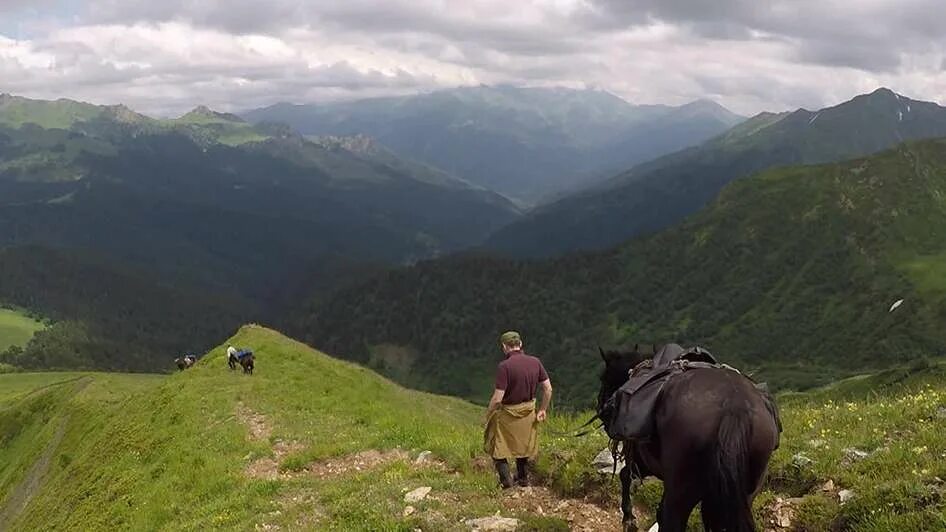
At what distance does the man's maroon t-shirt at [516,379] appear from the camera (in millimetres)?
13953

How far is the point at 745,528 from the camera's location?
790cm

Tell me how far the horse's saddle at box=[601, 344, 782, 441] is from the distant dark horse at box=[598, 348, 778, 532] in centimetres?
16

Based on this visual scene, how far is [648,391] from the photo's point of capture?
31.1 feet

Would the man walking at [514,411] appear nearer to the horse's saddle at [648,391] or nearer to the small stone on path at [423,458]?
the horse's saddle at [648,391]

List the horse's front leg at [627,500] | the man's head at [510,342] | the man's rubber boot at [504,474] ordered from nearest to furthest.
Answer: the horse's front leg at [627,500] < the man's rubber boot at [504,474] < the man's head at [510,342]

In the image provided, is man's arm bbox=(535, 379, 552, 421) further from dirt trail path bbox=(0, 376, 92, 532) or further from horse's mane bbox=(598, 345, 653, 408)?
dirt trail path bbox=(0, 376, 92, 532)

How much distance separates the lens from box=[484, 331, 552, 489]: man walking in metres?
14.0

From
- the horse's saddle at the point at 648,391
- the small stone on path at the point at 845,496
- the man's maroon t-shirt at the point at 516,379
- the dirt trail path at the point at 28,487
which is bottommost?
the dirt trail path at the point at 28,487

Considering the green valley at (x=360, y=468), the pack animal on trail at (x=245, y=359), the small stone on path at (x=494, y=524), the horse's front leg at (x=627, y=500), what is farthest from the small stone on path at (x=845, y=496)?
the pack animal on trail at (x=245, y=359)

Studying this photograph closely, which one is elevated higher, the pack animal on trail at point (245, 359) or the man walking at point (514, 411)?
the man walking at point (514, 411)

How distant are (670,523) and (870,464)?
→ 424 cm

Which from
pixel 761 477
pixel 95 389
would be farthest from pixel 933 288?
pixel 761 477

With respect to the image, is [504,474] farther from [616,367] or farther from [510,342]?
[616,367]

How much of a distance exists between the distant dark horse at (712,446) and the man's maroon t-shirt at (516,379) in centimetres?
497
